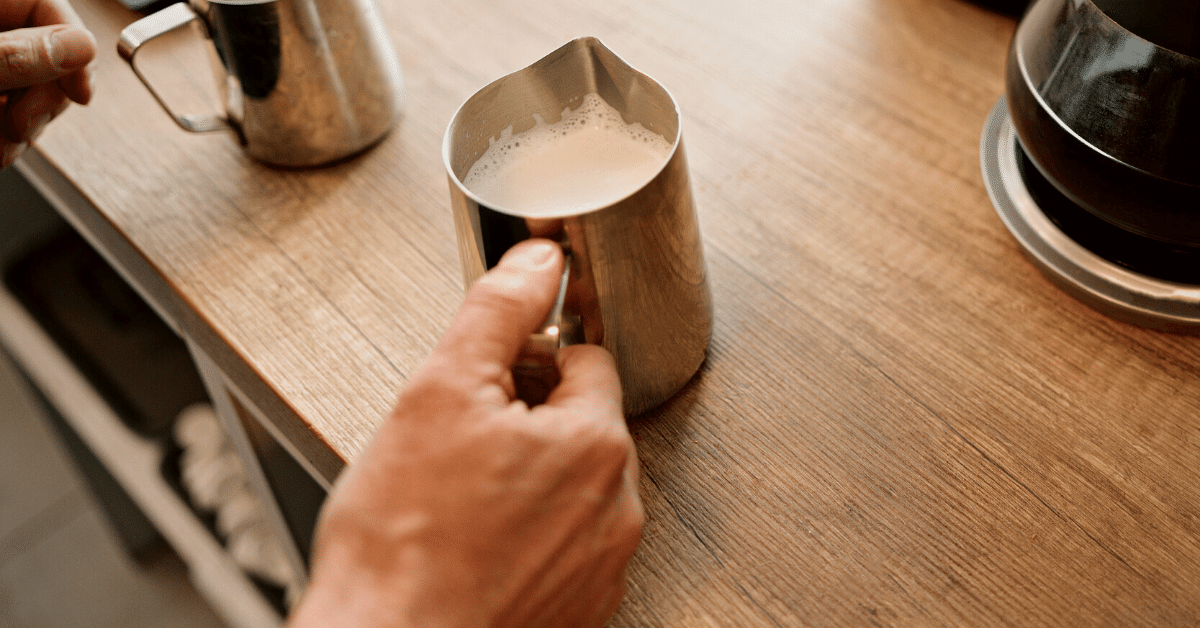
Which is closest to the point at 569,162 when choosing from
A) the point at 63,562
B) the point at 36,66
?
the point at 36,66

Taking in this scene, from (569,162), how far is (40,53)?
17.8 inches

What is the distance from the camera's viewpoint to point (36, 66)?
2.12 ft

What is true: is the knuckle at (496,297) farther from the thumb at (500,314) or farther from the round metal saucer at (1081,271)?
the round metal saucer at (1081,271)

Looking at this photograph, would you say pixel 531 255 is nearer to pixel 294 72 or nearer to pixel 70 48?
pixel 294 72

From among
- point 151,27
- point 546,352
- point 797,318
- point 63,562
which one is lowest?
point 63,562

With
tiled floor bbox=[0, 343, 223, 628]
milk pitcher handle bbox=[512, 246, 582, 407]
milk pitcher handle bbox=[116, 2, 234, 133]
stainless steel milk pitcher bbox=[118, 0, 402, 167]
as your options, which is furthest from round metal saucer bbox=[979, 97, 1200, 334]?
tiled floor bbox=[0, 343, 223, 628]

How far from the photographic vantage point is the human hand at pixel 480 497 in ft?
1.31

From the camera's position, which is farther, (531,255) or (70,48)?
(70,48)

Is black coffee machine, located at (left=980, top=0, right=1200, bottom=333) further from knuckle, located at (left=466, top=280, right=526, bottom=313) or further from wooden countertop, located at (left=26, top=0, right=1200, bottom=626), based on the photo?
knuckle, located at (left=466, top=280, right=526, bottom=313)

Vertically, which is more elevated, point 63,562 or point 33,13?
point 33,13

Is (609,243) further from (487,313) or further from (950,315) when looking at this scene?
(950,315)

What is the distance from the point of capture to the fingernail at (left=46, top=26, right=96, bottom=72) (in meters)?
0.65

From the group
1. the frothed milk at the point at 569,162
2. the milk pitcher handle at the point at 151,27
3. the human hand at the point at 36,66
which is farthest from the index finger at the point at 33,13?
the frothed milk at the point at 569,162

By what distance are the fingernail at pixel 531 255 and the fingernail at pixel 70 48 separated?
479 mm
